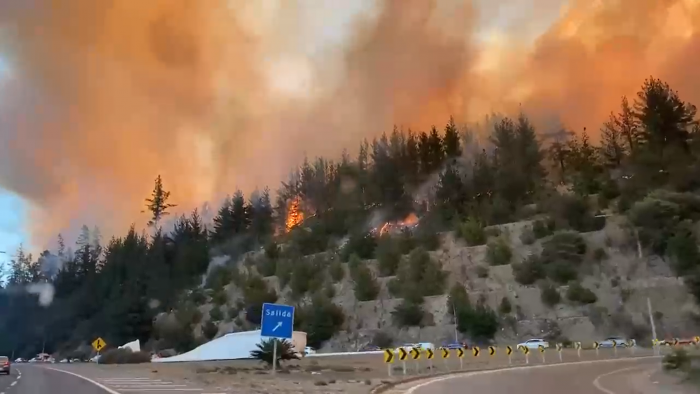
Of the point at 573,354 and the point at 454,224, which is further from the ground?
the point at 454,224

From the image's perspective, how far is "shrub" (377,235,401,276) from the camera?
94.9 m

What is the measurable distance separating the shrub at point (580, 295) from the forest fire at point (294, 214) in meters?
73.5

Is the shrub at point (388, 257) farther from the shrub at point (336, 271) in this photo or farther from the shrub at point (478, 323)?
the shrub at point (478, 323)

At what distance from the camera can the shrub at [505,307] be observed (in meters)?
75.2

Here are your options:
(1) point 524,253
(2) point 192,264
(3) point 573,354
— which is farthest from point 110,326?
(3) point 573,354

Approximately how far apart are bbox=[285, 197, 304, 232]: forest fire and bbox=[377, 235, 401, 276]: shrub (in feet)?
133

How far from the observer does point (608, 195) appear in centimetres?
9131

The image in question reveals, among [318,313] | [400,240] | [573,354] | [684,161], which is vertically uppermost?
[684,161]

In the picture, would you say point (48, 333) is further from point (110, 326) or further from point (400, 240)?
point (400, 240)

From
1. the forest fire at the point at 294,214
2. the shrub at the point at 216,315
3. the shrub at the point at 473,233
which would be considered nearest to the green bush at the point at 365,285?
the shrub at the point at 473,233

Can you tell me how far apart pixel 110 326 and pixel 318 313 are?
176 ft

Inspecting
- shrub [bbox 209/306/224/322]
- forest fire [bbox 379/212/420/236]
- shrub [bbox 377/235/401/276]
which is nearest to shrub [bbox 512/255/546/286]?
shrub [bbox 377/235/401/276]

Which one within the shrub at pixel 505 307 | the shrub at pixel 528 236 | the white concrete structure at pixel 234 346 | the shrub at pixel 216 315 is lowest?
the white concrete structure at pixel 234 346

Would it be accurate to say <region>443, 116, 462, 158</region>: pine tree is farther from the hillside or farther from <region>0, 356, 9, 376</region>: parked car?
<region>0, 356, 9, 376</region>: parked car
